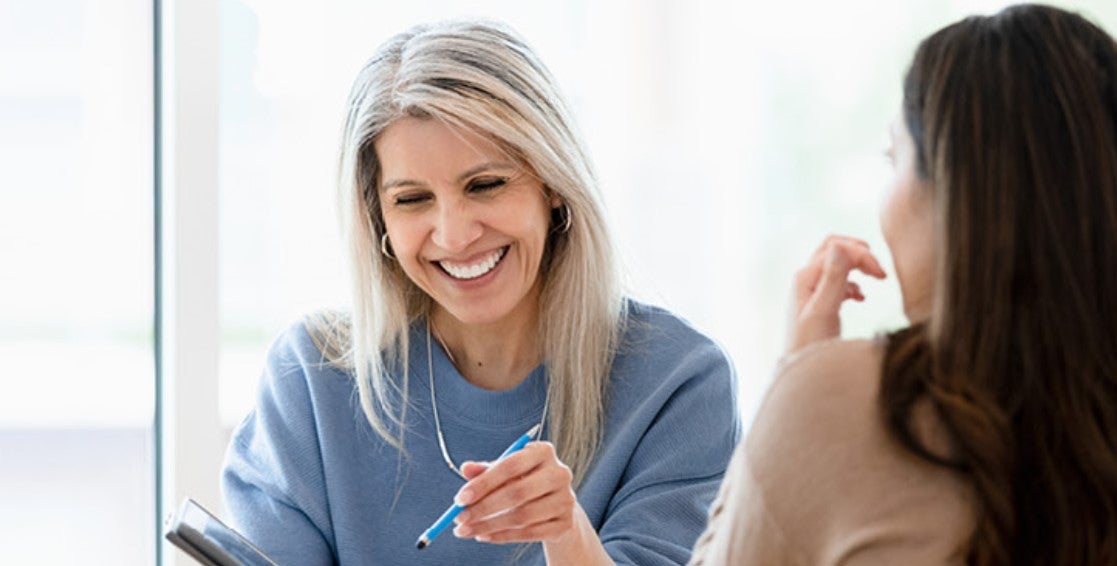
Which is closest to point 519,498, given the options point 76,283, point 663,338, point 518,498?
point 518,498

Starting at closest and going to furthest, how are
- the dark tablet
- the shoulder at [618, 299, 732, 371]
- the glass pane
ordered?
1. the dark tablet
2. the shoulder at [618, 299, 732, 371]
3. the glass pane

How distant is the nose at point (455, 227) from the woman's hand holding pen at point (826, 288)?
18.3 inches

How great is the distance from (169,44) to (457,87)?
57 cm

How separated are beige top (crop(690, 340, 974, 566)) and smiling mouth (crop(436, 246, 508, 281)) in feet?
2.34

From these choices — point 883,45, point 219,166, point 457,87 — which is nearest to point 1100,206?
point 457,87

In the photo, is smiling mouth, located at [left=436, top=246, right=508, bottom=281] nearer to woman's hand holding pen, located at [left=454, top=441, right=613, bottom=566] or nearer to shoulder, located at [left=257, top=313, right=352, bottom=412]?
shoulder, located at [left=257, top=313, right=352, bottom=412]

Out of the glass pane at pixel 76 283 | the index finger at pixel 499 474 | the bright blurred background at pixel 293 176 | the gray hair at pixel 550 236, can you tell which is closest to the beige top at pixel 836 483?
the bright blurred background at pixel 293 176

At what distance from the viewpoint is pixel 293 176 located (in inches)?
95.0

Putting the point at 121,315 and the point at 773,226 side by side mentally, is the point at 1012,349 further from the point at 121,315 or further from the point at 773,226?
the point at 773,226

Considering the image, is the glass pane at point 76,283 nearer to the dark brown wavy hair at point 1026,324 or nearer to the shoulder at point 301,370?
the shoulder at point 301,370

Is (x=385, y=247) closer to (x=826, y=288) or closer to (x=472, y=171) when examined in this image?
(x=472, y=171)

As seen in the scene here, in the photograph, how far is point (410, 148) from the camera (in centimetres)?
168

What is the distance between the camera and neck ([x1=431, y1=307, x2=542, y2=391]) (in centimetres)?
182

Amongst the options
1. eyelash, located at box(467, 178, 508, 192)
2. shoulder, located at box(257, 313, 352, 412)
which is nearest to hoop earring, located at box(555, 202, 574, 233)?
eyelash, located at box(467, 178, 508, 192)
